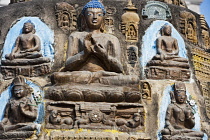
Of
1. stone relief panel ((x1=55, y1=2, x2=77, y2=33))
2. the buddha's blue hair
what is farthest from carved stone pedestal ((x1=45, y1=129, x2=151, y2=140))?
the buddha's blue hair

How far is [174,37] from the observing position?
→ 31.2 ft

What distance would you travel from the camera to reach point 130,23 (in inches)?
375

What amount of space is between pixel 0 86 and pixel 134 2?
10.9 feet

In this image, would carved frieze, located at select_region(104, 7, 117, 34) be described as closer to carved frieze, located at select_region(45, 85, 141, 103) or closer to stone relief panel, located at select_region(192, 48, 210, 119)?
carved frieze, located at select_region(45, 85, 141, 103)

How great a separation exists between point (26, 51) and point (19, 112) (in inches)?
52.6

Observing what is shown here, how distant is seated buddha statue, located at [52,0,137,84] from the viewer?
8367 millimetres

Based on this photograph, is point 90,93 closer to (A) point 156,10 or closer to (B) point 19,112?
(B) point 19,112

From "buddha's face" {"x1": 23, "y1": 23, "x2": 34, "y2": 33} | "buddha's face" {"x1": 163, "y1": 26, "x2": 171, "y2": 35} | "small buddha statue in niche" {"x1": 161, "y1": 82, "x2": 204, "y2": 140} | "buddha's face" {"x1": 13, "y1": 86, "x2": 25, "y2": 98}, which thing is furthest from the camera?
"buddha's face" {"x1": 163, "y1": 26, "x2": 171, "y2": 35}

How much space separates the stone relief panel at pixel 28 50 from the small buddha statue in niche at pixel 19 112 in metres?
0.52

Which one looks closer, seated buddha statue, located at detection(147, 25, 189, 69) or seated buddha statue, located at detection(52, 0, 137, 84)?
seated buddha statue, located at detection(52, 0, 137, 84)

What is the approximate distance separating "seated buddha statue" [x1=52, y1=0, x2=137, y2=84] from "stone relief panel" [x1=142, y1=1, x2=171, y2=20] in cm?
120

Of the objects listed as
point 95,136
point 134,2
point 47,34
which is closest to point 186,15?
point 134,2

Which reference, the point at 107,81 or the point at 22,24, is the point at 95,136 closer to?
the point at 107,81

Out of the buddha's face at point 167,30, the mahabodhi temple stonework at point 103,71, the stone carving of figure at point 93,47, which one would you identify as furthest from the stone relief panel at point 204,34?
the stone carving of figure at point 93,47
